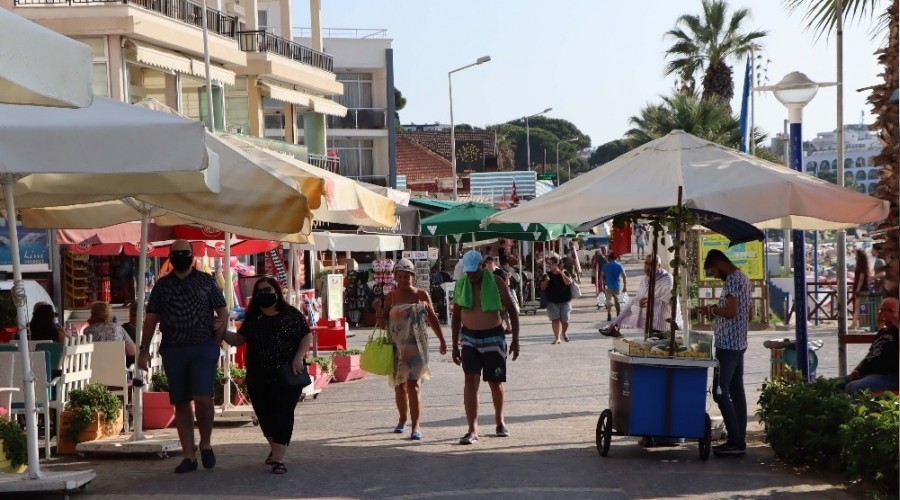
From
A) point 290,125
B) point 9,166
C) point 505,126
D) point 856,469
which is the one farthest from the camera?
point 505,126

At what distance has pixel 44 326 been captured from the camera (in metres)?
13.4

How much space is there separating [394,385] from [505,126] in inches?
5992

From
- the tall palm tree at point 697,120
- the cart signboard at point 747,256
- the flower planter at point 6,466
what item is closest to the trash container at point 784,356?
the flower planter at point 6,466

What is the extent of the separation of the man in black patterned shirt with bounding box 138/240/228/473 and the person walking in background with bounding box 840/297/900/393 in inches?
202

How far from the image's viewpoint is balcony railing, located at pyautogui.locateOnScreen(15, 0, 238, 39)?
24812mm

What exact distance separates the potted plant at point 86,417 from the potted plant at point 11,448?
1.34m

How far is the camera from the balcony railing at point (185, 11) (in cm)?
2481

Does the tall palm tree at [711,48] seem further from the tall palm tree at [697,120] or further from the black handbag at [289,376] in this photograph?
the black handbag at [289,376]

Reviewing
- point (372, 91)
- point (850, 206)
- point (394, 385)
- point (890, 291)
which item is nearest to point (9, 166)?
point (394, 385)

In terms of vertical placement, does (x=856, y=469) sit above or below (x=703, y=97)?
below

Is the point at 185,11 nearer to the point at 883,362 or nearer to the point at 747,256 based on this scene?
→ the point at 747,256

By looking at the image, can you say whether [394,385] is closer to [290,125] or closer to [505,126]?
[290,125]

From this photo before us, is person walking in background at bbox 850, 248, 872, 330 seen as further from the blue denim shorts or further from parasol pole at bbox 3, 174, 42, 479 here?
parasol pole at bbox 3, 174, 42, 479

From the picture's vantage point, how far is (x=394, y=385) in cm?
1271
